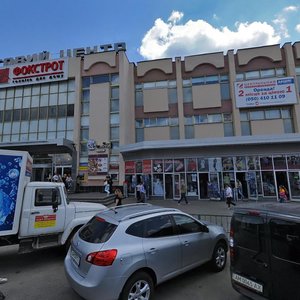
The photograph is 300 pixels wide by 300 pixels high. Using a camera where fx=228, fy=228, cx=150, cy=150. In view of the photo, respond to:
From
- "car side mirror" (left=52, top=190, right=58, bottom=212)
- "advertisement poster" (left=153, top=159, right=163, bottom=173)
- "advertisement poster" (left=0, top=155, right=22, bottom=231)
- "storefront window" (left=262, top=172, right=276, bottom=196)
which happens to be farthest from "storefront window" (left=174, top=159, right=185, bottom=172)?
"advertisement poster" (left=0, top=155, right=22, bottom=231)

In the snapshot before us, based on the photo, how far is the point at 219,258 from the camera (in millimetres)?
5359

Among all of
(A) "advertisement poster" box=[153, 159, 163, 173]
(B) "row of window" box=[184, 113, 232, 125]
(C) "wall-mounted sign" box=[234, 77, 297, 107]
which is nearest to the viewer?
(A) "advertisement poster" box=[153, 159, 163, 173]

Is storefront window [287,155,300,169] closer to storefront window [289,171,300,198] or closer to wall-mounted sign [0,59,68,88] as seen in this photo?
storefront window [289,171,300,198]

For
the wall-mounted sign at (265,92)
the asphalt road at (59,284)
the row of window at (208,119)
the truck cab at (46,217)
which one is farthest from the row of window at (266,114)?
the truck cab at (46,217)

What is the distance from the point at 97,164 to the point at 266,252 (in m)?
21.4

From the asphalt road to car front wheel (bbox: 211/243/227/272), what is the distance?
128 mm

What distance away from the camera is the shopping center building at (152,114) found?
66.2ft

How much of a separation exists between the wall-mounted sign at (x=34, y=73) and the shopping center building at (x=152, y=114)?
0.38ft

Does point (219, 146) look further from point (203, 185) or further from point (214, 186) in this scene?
point (203, 185)

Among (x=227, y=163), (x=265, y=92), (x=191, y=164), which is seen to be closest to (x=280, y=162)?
(x=227, y=163)

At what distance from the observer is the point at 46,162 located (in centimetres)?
2570

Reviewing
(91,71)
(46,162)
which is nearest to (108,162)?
(46,162)

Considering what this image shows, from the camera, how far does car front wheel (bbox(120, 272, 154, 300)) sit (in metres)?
3.61

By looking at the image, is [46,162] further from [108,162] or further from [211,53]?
[211,53]
